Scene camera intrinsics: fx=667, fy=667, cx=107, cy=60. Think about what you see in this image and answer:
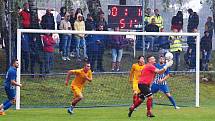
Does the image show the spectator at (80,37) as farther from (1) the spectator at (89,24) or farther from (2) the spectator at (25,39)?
(2) the spectator at (25,39)

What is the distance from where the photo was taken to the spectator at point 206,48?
1150 inches

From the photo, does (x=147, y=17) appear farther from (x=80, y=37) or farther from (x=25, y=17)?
(x=25, y=17)

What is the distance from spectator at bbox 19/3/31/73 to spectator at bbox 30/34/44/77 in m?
0.20

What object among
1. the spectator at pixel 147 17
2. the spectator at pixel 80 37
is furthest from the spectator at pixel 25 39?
the spectator at pixel 147 17

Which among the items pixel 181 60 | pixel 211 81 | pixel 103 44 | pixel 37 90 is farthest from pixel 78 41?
pixel 211 81

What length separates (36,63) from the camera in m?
25.4

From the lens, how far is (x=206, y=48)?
97.8 feet

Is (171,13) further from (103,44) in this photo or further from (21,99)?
(21,99)

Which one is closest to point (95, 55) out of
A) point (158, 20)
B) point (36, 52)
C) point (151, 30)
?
point (36, 52)

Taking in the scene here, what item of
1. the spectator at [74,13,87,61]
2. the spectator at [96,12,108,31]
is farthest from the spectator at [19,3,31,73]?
the spectator at [96,12,108,31]

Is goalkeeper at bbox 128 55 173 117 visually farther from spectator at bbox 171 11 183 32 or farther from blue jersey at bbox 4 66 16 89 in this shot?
spectator at bbox 171 11 183 32

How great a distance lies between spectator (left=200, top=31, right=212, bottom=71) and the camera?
29.2m

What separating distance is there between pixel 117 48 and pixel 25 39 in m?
3.82

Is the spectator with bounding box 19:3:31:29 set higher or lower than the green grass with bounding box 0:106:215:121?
higher
